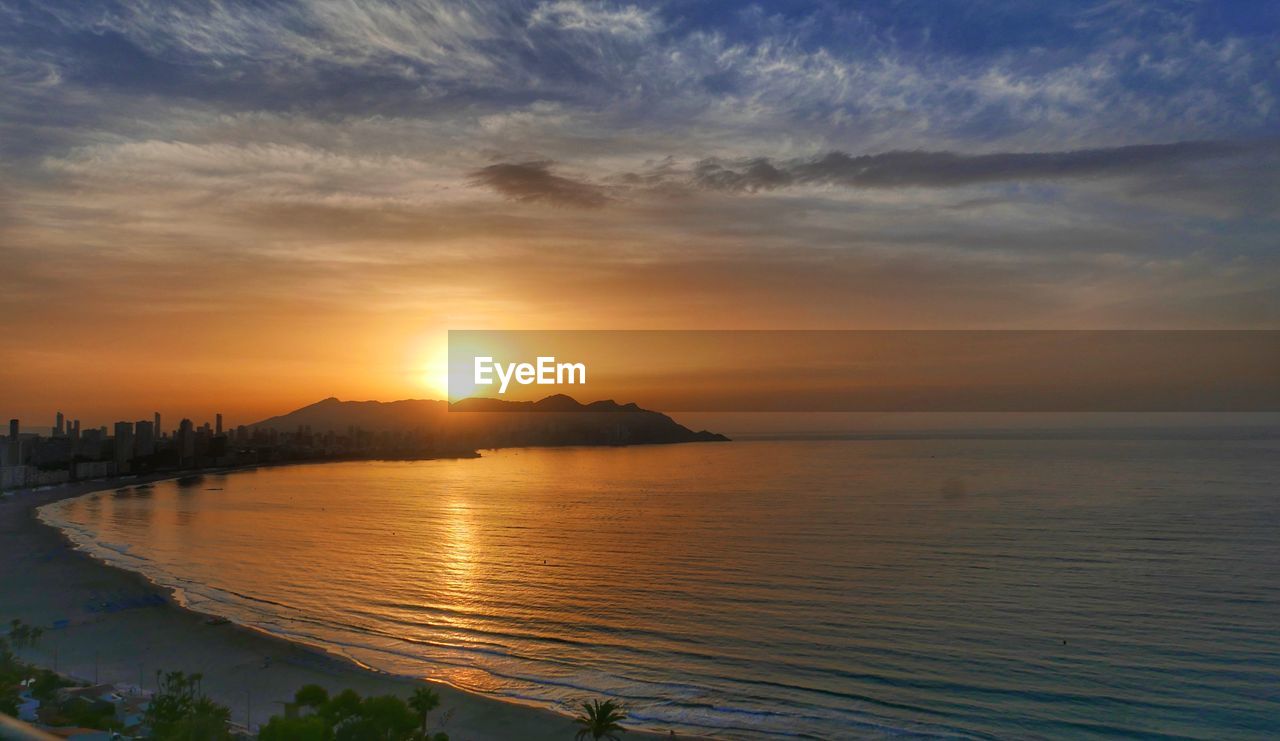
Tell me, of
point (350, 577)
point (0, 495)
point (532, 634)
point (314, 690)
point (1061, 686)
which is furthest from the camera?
point (0, 495)

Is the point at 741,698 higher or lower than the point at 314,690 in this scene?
lower

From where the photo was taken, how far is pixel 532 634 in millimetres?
42031

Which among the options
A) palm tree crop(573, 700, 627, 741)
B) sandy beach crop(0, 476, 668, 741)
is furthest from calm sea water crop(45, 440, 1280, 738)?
palm tree crop(573, 700, 627, 741)

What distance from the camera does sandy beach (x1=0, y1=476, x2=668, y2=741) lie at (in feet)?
95.3

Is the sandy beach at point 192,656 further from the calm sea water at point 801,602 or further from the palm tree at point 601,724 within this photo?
the calm sea water at point 801,602

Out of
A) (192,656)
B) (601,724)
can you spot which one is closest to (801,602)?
(601,724)

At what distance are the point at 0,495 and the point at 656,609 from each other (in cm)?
12447

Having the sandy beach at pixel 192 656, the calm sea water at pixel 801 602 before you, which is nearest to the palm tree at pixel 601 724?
the sandy beach at pixel 192 656

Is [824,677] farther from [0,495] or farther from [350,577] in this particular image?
[0,495]

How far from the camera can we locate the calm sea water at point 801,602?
30.9 meters

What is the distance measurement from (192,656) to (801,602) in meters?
30.0

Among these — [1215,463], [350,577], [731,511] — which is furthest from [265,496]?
[1215,463]

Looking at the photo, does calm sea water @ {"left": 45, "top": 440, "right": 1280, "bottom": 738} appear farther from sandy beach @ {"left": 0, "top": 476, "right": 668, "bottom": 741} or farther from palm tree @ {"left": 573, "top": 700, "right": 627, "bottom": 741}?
palm tree @ {"left": 573, "top": 700, "right": 627, "bottom": 741}

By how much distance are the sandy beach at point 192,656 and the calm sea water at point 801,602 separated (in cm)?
238
